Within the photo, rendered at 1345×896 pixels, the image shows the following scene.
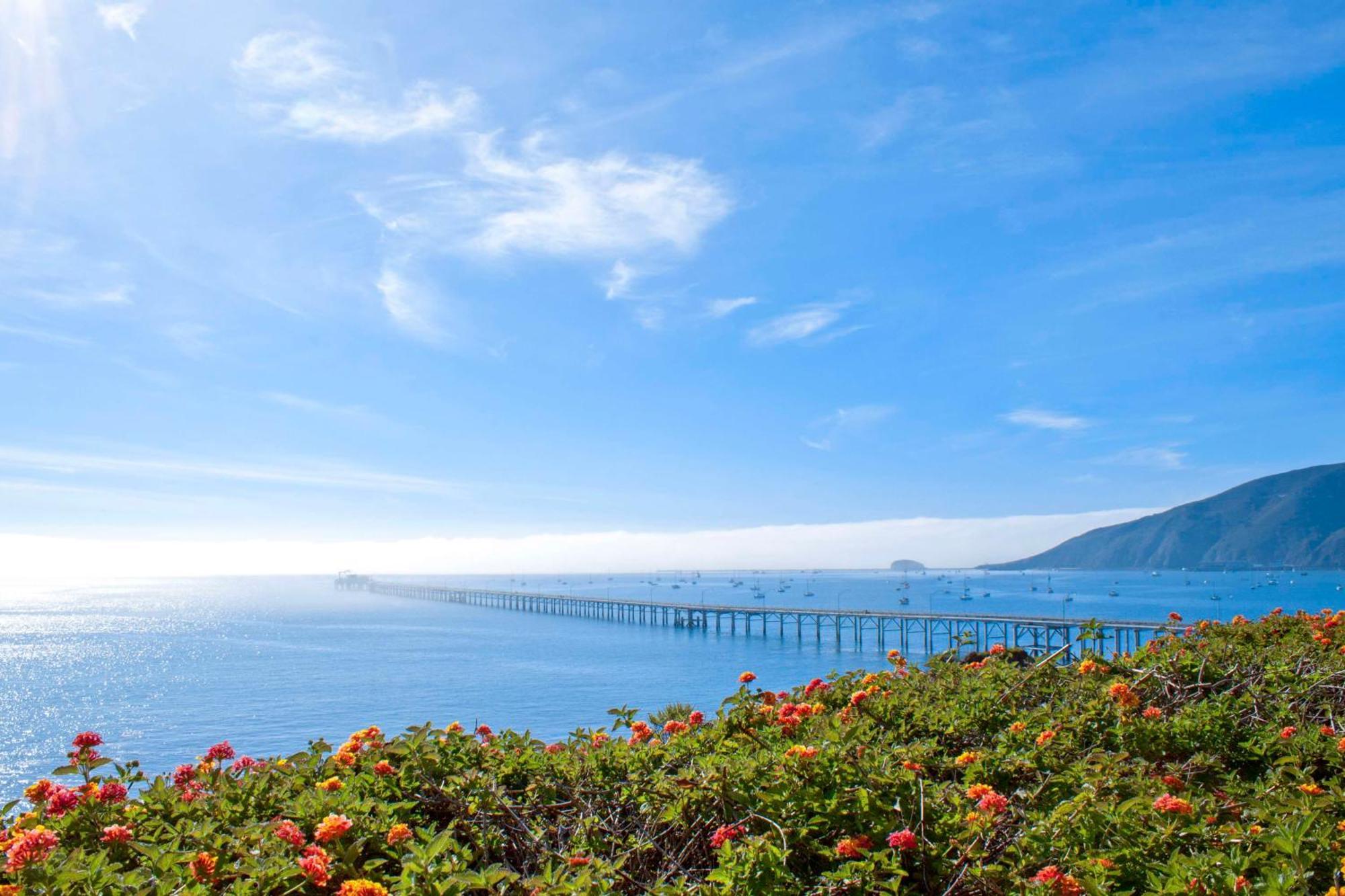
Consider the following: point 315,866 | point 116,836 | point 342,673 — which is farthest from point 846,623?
point 315,866

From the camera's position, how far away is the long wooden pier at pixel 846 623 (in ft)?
153

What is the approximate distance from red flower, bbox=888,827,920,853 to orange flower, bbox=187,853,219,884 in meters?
1.78

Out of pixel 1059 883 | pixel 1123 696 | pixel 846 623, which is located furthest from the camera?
Result: pixel 846 623

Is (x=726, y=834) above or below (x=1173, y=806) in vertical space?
below

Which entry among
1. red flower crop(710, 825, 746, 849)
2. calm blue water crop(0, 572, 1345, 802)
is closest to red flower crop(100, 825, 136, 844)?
red flower crop(710, 825, 746, 849)

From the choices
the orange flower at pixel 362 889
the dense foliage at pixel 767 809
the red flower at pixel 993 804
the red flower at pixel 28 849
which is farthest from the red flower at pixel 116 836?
the red flower at pixel 993 804

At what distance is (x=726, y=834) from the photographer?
2242 millimetres

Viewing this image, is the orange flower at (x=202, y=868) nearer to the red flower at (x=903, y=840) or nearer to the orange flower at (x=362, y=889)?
the orange flower at (x=362, y=889)

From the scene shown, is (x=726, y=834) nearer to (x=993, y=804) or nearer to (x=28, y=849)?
(x=993, y=804)

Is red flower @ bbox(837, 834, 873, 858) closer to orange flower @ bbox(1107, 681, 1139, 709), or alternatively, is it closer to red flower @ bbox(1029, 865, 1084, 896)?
red flower @ bbox(1029, 865, 1084, 896)

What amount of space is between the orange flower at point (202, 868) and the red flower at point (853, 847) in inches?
64.8

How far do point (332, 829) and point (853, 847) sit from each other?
1.41 m

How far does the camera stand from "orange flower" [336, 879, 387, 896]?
1.74m

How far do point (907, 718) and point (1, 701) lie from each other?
5715cm
